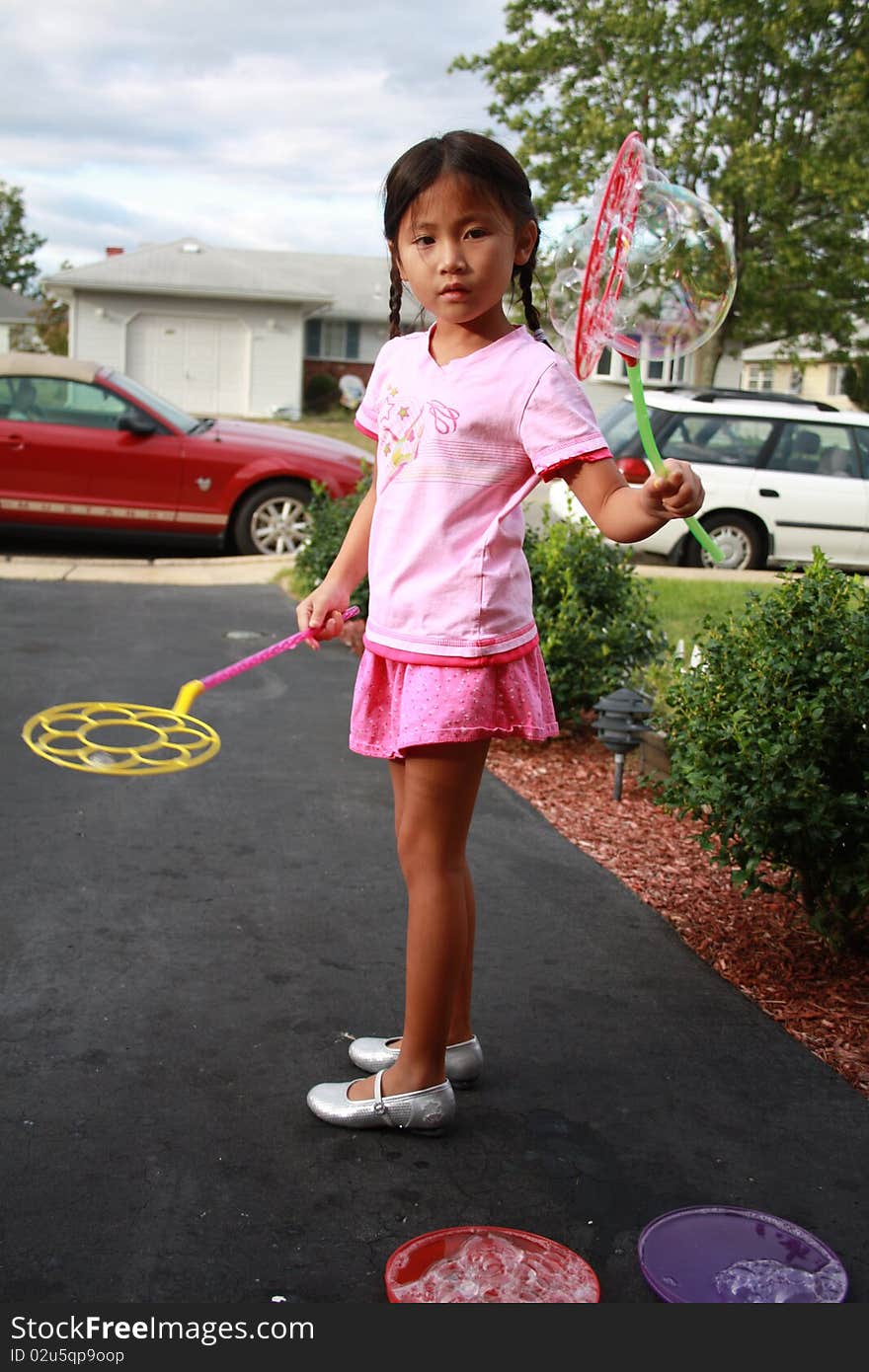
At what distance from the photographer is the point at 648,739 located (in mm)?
5254

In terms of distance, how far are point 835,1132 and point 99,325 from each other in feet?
111

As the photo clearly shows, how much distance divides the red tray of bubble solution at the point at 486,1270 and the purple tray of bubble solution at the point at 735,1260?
0.44 ft

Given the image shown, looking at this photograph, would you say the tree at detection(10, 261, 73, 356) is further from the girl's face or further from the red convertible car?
the girl's face

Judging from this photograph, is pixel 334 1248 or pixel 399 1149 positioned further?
pixel 399 1149

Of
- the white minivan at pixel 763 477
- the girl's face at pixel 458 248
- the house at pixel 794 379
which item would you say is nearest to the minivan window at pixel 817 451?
the white minivan at pixel 763 477

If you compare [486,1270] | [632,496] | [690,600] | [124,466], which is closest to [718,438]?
[690,600]

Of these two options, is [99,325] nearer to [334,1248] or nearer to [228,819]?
[228,819]

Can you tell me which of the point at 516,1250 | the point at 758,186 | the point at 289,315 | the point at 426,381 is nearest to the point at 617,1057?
the point at 516,1250

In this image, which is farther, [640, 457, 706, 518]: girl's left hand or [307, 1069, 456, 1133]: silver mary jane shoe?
[307, 1069, 456, 1133]: silver mary jane shoe

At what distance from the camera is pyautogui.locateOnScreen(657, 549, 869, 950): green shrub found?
10.8ft

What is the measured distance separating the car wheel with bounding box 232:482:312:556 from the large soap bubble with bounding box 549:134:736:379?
7981 mm

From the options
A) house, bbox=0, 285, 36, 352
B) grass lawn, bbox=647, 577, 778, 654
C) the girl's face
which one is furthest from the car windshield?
house, bbox=0, 285, 36, 352

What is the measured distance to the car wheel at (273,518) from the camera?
1098 centimetres

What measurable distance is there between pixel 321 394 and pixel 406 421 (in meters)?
35.0
